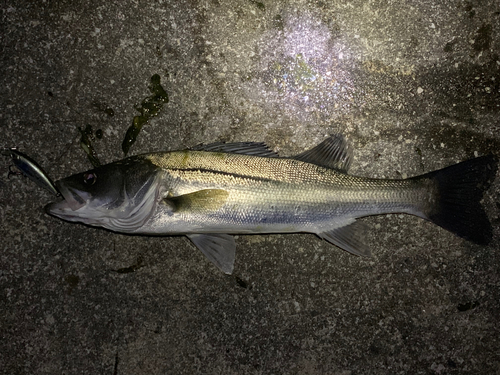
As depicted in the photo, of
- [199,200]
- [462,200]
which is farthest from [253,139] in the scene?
[462,200]

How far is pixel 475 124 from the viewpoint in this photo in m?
2.77

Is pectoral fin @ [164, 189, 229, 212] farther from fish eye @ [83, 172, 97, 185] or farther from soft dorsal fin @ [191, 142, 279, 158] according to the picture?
fish eye @ [83, 172, 97, 185]

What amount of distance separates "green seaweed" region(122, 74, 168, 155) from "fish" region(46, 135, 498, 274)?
1.39 feet

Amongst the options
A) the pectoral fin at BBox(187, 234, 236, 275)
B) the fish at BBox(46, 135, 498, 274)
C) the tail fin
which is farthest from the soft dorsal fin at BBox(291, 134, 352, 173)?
the pectoral fin at BBox(187, 234, 236, 275)

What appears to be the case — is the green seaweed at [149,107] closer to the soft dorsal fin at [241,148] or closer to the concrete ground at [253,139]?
the concrete ground at [253,139]

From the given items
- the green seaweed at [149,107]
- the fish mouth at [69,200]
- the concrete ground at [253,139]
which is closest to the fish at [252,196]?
the fish mouth at [69,200]

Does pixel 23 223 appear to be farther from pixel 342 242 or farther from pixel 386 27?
pixel 386 27

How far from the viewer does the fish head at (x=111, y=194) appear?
219cm

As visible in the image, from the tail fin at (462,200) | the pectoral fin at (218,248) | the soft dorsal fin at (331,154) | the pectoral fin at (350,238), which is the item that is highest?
the soft dorsal fin at (331,154)

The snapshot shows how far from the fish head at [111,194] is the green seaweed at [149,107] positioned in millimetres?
475

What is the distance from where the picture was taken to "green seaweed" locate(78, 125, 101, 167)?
103 inches

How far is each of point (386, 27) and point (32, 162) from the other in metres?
2.96

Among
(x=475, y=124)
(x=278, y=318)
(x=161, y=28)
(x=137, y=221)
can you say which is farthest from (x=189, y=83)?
(x=475, y=124)

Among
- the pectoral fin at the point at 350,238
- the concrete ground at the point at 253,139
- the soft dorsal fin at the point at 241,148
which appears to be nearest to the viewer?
the soft dorsal fin at the point at 241,148
